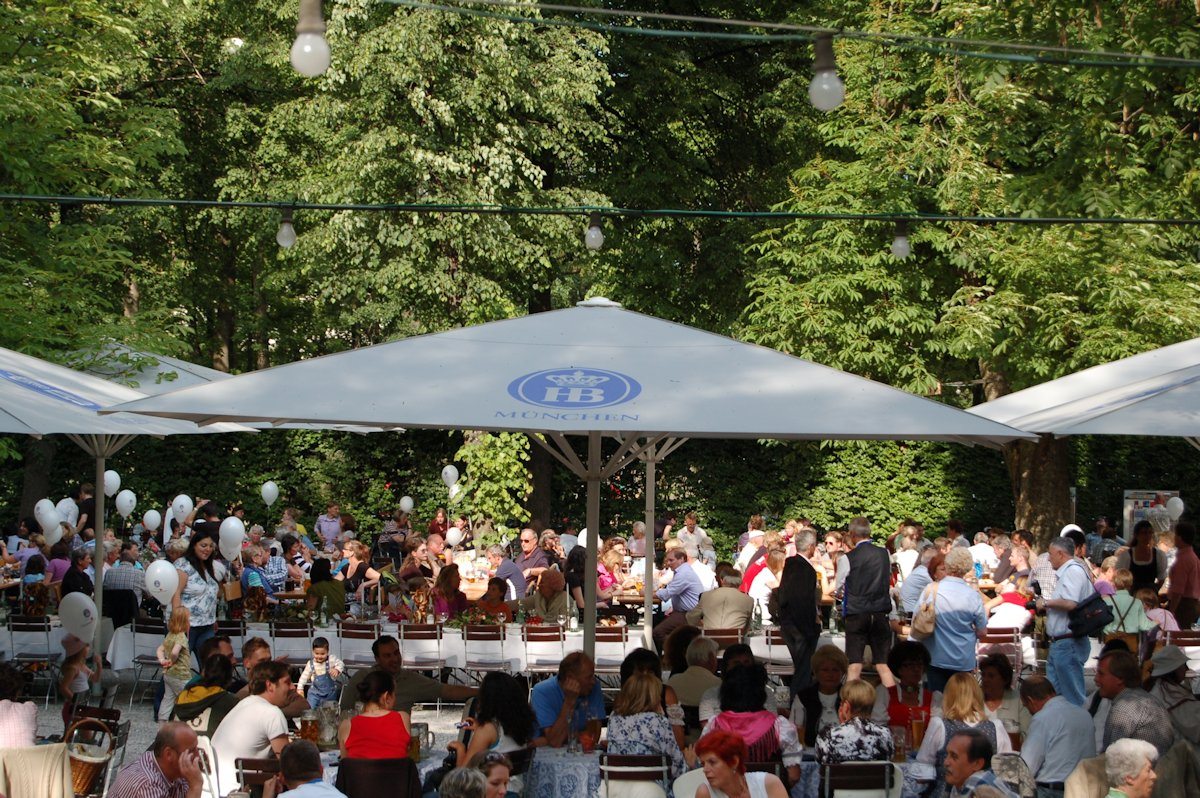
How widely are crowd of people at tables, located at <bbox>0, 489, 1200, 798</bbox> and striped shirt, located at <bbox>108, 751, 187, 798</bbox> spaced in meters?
0.93

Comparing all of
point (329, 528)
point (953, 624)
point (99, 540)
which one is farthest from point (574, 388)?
point (329, 528)

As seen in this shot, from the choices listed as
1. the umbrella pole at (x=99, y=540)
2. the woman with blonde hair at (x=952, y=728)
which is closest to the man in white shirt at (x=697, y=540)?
the umbrella pole at (x=99, y=540)

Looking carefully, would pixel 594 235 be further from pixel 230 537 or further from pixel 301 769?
pixel 301 769

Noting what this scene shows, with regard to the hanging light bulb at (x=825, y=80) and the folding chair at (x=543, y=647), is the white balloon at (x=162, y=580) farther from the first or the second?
the hanging light bulb at (x=825, y=80)

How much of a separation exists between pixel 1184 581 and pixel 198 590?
9.09 metres

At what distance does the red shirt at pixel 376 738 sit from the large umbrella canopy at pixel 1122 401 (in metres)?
4.59

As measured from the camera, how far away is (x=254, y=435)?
87.7ft

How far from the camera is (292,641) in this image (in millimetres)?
12922

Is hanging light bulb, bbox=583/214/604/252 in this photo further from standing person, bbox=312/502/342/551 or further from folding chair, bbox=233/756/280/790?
standing person, bbox=312/502/342/551

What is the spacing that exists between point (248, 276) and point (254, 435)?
8.02m

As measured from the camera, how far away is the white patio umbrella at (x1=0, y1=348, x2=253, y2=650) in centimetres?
948

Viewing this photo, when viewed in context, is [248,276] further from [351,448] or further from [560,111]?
[560,111]

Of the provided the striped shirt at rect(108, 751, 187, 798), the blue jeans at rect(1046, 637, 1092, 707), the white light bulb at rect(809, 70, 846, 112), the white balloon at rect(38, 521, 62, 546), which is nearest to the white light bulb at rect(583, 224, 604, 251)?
the white light bulb at rect(809, 70, 846, 112)

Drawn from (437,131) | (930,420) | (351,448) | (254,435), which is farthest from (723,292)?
(930,420)
